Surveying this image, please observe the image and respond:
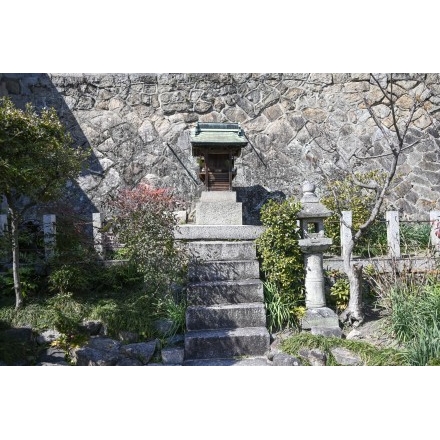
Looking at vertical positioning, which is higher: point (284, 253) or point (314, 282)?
point (284, 253)

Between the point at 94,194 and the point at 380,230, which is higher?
the point at 94,194

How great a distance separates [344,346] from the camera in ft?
14.6

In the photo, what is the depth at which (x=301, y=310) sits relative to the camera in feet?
16.9

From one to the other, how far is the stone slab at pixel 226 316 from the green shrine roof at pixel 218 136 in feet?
9.67

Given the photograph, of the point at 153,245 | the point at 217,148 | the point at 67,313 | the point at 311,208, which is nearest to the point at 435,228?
the point at 311,208

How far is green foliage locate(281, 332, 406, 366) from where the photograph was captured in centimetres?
412

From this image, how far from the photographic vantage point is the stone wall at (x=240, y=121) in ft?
29.3

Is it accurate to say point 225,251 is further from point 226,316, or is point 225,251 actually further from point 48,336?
point 48,336

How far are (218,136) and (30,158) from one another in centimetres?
310

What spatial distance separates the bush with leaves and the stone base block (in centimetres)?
17

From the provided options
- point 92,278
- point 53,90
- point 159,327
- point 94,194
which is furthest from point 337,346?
point 53,90

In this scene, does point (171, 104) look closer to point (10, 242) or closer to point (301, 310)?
point (10, 242)

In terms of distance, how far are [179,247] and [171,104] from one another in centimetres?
469

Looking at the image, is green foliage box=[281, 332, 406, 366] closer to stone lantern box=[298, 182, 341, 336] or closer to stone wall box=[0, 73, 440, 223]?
stone lantern box=[298, 182, 341, 336]
